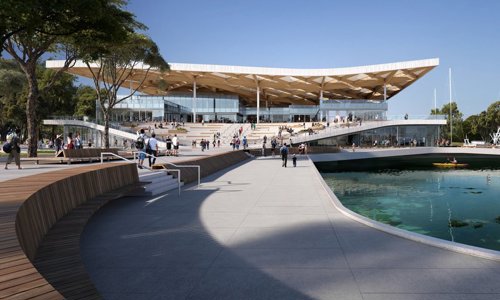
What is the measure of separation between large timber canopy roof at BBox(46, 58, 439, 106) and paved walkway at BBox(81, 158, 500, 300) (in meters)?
47.7

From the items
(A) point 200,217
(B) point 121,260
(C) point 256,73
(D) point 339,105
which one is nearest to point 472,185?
(A) point 200,217

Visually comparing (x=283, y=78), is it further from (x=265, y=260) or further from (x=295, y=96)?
(x=265, y=260)

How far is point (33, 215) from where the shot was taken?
4.98 meters

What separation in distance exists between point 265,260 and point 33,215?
315cm

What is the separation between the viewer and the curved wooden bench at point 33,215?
2.64 meters

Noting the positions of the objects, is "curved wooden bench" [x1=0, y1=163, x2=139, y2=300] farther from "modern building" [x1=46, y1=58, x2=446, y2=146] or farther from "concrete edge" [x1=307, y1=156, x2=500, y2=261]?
"modern building" [x1=46, y1=58, x2=446, y2=146]

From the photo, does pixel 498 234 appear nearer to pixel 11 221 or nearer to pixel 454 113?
pixel 11 221

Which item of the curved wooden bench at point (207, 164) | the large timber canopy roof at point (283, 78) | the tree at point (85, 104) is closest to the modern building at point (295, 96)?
the large timber canopy roof at point (283, 78)

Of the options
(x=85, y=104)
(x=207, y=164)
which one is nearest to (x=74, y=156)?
(x=207, y=164)

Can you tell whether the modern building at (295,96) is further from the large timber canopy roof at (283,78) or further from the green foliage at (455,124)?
the green foliage at (455,124)

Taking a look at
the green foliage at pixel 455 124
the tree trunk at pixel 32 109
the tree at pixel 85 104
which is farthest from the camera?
the green foliage at pixel 455 124

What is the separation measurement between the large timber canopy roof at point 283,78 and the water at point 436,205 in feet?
115

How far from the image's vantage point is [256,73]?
6281 cm

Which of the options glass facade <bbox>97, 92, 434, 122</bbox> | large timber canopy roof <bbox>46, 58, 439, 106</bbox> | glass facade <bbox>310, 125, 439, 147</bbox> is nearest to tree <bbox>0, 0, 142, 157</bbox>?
large timber canopy roof <bbox>46, 58, 439, 106</bbox>
